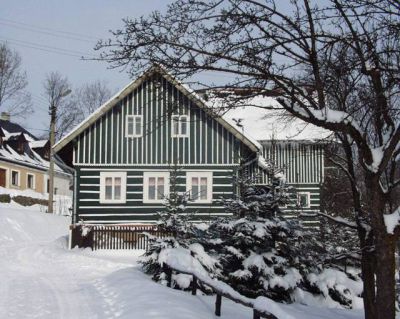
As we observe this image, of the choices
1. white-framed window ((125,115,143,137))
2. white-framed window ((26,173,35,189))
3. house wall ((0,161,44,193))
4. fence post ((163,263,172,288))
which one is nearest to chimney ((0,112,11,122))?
house wall ((0,161,44,193))

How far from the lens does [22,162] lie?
50.9m

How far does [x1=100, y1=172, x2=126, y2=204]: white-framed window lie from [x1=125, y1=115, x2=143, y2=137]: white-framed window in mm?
1890

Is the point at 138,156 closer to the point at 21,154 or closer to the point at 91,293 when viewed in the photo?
the point at 91,293

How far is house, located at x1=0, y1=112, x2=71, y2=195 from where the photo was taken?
48.6 m

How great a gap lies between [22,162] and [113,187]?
26.8 meters

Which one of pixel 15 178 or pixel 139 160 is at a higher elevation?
pixel 139 160

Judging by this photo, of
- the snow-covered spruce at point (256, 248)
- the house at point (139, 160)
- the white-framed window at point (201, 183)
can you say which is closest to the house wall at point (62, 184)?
the house at point (139, 160)

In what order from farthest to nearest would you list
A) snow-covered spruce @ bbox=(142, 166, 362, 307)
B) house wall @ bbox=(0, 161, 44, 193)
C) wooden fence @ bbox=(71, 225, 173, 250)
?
house wall @ bbox=(0, 161, 44, 193) → wooden fence @ bbox=(71, 225, 173, 250) → snow-covered spruce @ bbox=(142, 166, 362, 307)

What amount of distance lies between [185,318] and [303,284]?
7595 mm

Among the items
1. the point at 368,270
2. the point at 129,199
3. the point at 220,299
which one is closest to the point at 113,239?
the point at 129,199

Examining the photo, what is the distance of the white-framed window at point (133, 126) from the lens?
26859 millimetres

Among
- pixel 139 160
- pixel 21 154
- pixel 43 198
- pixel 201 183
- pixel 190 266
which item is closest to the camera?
pixel 190 266

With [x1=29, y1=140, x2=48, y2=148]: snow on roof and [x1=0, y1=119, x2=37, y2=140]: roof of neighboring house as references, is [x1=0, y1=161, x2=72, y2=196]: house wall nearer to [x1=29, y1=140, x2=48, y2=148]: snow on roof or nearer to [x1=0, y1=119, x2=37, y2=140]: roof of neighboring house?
[x1=29, y1=140, x2=48, y2=148]: snow on roof

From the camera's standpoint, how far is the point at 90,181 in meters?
26.5
